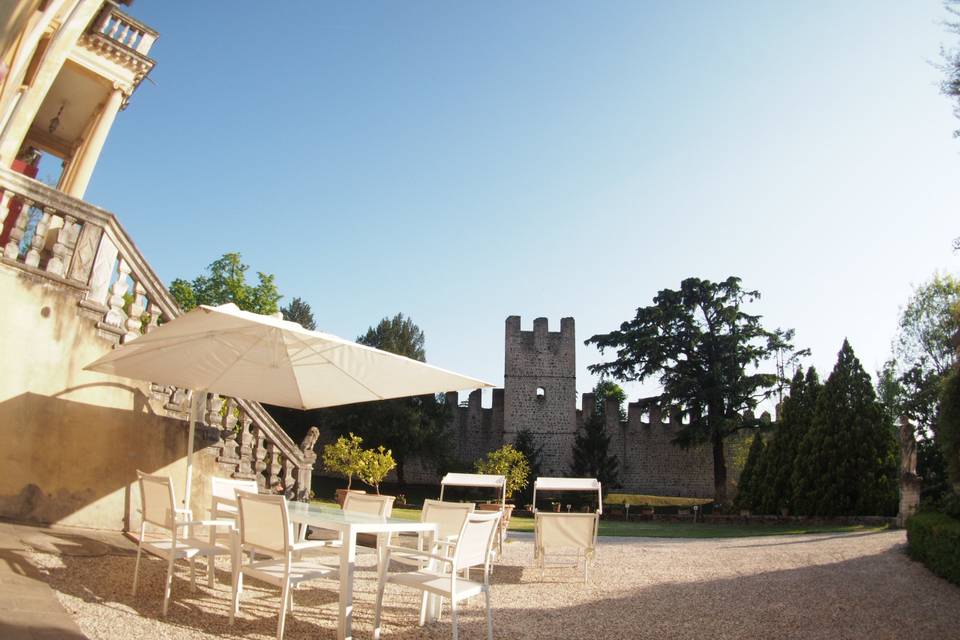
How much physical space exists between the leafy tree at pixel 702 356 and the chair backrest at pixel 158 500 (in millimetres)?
25274

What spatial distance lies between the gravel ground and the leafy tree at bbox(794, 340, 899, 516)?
33.5ft

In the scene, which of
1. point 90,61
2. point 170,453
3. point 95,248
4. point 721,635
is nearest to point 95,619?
point 170,453

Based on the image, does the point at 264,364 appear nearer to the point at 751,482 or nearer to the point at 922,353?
the point at 751,482

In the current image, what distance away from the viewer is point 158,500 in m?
4.61

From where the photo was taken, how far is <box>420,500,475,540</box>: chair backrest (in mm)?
5469

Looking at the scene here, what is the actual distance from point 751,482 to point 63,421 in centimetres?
1973

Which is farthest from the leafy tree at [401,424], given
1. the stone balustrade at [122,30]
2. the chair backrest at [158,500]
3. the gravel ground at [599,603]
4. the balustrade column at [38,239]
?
the chair backrest at [158,500]

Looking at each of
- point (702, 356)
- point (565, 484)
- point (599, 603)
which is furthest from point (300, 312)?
point (599, 603)

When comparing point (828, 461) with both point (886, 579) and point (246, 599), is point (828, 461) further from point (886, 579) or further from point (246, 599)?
point (246, 599)

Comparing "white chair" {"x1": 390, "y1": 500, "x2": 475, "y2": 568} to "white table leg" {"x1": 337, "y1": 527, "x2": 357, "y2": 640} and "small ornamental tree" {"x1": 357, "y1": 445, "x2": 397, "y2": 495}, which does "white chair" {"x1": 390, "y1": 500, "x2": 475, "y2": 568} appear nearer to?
"white table leg" {"x1": 337, "y1": 527, "x2": 357, "y2": 640}

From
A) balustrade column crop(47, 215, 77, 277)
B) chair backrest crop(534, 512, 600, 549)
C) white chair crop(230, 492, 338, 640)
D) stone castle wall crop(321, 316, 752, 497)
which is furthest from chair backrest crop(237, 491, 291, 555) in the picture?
stone castle wall crop(321, 316, 752, 497)

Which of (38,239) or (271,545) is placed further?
(38,239)

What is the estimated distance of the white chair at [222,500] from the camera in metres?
4.78

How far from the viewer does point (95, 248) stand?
6230mm
